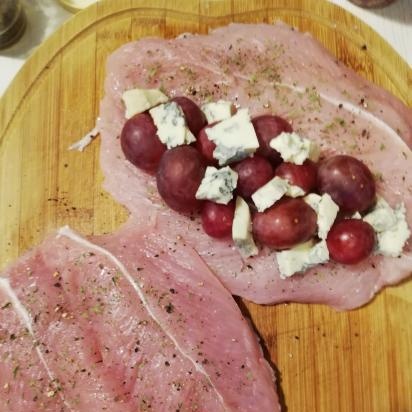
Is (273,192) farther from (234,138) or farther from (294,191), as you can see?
(234,138)

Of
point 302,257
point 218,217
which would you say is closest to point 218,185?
point 218,217

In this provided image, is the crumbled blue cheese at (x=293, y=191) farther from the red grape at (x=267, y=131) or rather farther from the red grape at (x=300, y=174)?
the red grape at (x=267, y=131)

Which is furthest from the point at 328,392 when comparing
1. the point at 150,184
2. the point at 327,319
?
the point at 150,184

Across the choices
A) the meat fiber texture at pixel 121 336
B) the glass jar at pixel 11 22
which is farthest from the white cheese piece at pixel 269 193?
the glass jar at pixel 11 22

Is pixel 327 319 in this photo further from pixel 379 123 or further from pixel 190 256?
pixel 379 123

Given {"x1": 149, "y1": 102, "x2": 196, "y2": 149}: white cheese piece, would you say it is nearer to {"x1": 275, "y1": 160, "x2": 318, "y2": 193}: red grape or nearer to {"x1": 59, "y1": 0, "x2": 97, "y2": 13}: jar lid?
{"x1": 275, "y1": 160, "x2": 318, "y2": 193}: red grape
